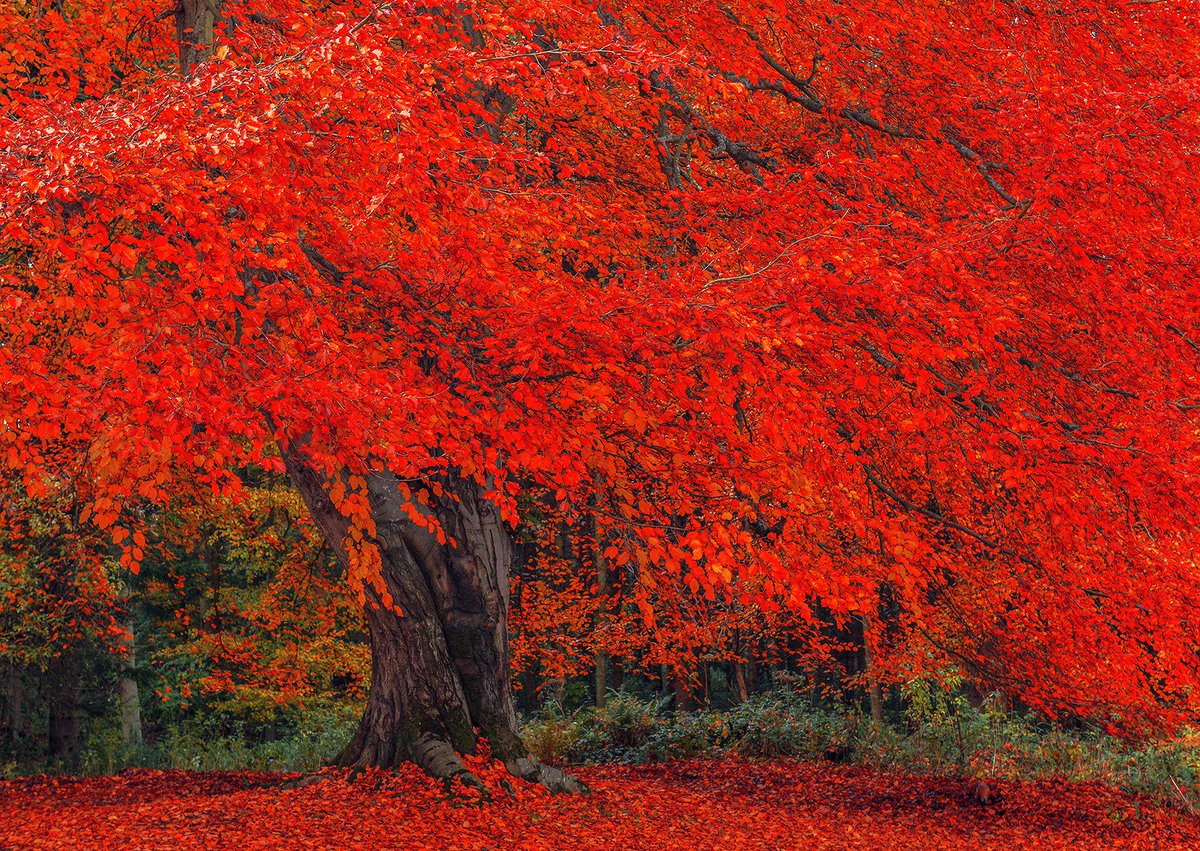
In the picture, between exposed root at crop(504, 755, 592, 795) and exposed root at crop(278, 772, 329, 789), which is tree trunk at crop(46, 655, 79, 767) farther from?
exposed root at crop(504, 755, 592, 795)

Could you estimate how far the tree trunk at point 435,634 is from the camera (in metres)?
8.58

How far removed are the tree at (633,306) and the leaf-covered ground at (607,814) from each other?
2.16 feet

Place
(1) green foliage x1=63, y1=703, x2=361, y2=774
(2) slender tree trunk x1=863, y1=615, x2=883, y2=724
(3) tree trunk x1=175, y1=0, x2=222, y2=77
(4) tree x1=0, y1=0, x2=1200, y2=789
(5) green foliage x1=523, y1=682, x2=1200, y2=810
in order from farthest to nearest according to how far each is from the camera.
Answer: (2) slender tree trunk x1=863, y1=615, x2=883, y2=724 < (1) green foliage x1=63, y1=703, x2=361, y2=774 < (5) green foliage x1=523, y1=682, x2=1200, y2=810 < (3) tree trunk x1=175, y1=0, x2=222, y2=77 < (4) tree x1=0, y1=0, x2=1200, y2=789

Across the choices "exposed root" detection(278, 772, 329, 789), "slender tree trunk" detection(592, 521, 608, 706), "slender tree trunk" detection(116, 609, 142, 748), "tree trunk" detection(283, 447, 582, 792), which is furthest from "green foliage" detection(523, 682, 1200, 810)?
"slender tree trunk" detection(116, 609, 142, 748)

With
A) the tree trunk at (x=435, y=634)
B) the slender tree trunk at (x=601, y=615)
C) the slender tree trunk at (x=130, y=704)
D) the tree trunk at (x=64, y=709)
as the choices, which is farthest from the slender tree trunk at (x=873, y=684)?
the tree trunk at (x=64, y=709)

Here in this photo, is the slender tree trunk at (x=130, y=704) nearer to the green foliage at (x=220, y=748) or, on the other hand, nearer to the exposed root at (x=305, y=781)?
the green foliage at (x=220, y=748)

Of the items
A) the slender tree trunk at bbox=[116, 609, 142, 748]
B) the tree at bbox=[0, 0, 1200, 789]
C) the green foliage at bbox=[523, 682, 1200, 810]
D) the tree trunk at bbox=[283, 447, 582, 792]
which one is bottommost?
the green foliage at bbox=[523, 682, 1200, 810]

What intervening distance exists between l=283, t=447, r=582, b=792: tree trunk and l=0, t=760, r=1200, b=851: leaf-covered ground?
0.38m

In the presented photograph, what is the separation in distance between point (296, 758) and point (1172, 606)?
35.8ft

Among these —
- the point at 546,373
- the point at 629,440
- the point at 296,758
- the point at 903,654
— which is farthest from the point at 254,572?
the point at 546,373

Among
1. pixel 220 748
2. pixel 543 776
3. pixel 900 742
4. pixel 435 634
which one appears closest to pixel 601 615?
pixel 900 742

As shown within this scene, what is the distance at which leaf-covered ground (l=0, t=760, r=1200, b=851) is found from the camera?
24.5 feet

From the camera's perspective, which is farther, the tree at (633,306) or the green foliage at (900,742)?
the green foliage at (900,742)

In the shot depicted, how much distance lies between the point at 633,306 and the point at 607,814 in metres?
4.60
